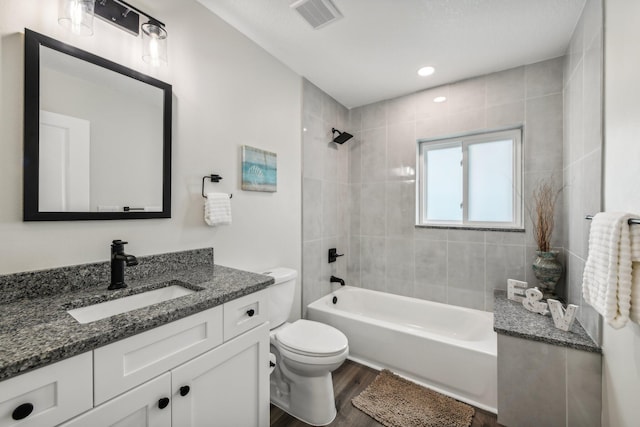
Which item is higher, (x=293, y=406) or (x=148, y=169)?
(x=148, y=169)

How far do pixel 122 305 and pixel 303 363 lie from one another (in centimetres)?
97

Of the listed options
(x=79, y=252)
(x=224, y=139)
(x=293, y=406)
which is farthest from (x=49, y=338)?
(x=293, y=406)

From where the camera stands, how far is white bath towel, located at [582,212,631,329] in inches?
35.4

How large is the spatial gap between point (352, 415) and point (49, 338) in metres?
1.60

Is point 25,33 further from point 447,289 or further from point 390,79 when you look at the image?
point 447,289

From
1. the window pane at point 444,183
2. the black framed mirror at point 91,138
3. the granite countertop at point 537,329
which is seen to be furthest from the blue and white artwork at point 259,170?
the granite countertop at point 537,329

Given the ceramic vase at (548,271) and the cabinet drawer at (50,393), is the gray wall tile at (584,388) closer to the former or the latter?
the ceramic vase at (548,271)

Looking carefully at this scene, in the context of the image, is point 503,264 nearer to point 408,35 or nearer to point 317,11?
Result: point 408,35

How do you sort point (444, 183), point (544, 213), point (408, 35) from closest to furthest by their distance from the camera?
point (408, 35) < point (544, 213) < point (444, 183)

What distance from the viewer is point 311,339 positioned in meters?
1.71

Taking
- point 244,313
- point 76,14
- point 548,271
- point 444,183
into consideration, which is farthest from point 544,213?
point 76,14

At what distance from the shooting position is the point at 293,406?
5.56 feet

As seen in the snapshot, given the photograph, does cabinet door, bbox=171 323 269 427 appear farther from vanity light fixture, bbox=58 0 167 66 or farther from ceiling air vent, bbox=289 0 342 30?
ceiling air vent, bbox=289 0 342 30

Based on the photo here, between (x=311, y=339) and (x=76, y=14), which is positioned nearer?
(x=76, y=14)
